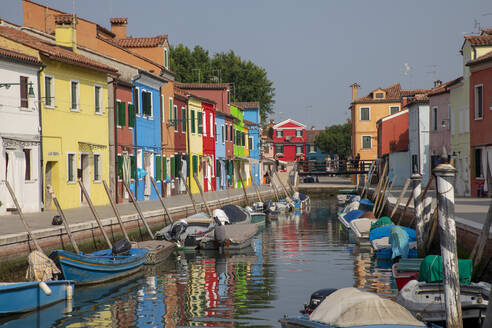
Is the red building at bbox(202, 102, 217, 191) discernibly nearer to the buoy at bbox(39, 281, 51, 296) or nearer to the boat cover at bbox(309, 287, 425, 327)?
the buoy at bbox(39, 281, 51, 296)

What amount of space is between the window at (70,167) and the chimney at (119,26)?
718 inches

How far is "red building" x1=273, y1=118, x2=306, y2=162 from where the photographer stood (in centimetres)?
11044

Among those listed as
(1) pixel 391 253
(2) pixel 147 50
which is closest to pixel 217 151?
(2) pixel 147 50

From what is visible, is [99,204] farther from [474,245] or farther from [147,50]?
[474,245]

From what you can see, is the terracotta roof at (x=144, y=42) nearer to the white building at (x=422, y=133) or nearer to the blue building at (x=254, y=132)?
the white building at (x=422, y=133)

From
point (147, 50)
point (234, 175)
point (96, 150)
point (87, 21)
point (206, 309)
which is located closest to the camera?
point (206, 309)

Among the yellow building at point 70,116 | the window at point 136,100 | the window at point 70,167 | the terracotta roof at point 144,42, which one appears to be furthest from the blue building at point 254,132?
the window at point 70,167

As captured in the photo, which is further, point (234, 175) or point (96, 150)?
point (234, 175)

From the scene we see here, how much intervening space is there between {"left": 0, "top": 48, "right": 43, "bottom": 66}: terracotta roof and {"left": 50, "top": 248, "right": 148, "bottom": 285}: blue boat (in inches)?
322

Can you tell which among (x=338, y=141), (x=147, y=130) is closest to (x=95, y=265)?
(x=147, y=130)

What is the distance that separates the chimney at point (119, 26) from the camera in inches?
1779

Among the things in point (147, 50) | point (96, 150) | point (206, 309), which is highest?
point (147, 50)

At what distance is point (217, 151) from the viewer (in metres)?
53.7

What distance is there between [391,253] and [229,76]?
5992 cm
